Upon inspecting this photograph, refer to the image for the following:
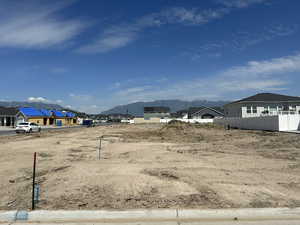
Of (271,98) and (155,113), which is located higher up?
(271,98)

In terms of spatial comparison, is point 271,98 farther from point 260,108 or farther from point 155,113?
point 155,113

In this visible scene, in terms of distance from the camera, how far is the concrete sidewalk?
4.96 metres

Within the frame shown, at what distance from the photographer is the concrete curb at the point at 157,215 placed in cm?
505

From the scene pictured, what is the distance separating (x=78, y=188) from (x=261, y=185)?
213 inches

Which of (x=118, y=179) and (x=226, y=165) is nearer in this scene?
(x=118, y=179)

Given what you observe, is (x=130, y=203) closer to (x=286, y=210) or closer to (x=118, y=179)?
(x=118, y=179)

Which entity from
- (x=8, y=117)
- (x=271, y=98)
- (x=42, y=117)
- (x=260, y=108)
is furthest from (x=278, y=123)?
(x=42, y=117)

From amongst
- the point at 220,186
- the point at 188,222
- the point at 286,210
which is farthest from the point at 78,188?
the point at 286,210

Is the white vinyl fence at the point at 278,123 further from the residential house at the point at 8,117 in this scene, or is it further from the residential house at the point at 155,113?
the residential house at the point at 155,113

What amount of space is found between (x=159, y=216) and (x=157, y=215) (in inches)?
1.9

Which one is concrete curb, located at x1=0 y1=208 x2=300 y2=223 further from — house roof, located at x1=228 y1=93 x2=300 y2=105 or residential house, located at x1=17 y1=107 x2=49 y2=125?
residential house, located at x1=17 y1=107 x2=49 y2=125

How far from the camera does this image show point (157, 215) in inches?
202

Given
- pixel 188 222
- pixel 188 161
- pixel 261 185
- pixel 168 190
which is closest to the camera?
pixel 188 222

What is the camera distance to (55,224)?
4.88m
